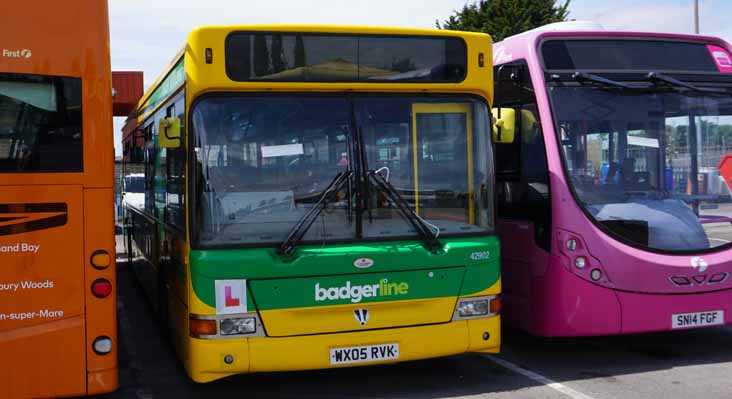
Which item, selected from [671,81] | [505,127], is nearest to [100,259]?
[505,127]

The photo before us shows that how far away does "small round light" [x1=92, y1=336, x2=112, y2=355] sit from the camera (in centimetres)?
562

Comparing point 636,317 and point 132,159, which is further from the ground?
point 132,159

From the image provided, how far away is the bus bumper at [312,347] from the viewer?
5.89 metres

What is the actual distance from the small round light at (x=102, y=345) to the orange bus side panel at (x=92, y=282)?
20 millimetres

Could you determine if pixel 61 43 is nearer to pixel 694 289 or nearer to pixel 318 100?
pixel 318 100

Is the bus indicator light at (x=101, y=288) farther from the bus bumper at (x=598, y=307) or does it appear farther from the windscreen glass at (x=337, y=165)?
the bus bumper at (x=598, y=307)

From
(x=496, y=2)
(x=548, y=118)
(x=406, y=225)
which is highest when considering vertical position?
(x=496, y=2)

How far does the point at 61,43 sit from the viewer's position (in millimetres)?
5422

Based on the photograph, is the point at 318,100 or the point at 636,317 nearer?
the point at 318,100

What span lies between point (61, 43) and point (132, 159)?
21.8 ft

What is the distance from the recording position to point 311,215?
20.0 feet

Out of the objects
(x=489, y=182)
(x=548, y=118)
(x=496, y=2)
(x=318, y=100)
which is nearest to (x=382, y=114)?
(x=318, y=100)

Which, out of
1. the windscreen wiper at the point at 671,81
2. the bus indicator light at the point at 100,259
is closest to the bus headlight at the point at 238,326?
the bus indicator light at the point at 100,259

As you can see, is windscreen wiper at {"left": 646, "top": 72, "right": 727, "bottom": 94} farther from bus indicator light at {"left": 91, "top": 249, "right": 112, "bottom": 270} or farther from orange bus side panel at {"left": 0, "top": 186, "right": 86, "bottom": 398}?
orange bus side panel at {"left": 0, "top": 186, "right": 86, "bottom": 398}
